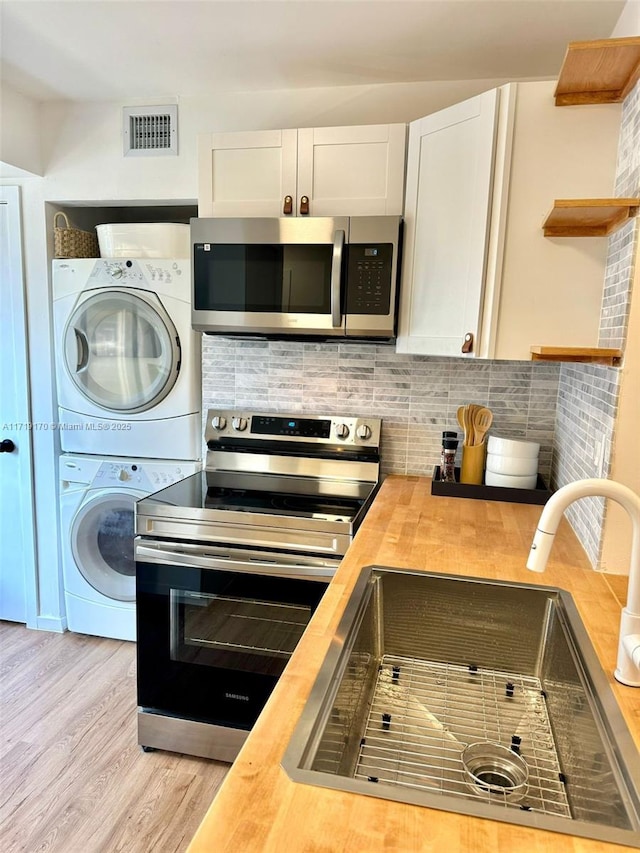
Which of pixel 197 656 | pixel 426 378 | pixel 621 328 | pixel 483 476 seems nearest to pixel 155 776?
pixel 197 656

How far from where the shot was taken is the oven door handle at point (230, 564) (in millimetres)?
1835

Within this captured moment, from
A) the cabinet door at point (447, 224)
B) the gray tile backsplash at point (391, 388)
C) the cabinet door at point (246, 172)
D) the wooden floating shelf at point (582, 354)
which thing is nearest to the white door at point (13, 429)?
the gray tile backsplash at point (391, 388)

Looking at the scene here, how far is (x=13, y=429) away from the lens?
2752 mm

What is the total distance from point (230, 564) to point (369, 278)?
3.61 ft

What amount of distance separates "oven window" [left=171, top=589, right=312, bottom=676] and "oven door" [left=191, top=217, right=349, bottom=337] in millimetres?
976

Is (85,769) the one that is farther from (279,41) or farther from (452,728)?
(279,41)

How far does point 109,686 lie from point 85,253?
6.45 ft

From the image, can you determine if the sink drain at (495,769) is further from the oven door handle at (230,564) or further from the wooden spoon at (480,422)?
the wooden spoon at (480,422)

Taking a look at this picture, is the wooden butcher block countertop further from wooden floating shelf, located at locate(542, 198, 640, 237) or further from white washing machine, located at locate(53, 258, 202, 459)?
white washing machine, located at locate(53, 258, 202, 459)

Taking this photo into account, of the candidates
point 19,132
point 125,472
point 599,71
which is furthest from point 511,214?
point 19,132

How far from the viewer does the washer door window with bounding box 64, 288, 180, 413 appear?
2449 mm

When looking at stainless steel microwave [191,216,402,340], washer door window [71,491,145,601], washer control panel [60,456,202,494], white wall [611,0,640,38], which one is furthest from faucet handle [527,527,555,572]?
washer door window [71,491,145,601]

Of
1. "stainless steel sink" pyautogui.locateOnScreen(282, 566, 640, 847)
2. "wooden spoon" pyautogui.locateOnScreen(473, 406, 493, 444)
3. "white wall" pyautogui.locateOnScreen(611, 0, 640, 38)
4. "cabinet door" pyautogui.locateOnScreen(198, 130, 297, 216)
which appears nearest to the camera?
"stainless steel sink" pyautogui.locateOnScreen(282, 566, 640, 847)

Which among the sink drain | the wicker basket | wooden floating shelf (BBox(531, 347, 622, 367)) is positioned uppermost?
the wicker basket
